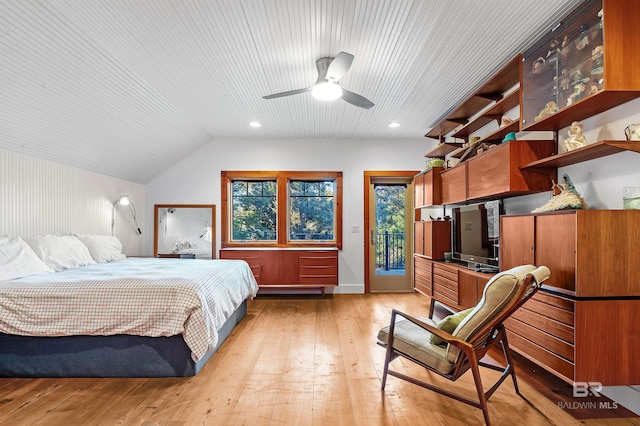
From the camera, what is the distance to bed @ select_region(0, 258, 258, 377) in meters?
2.41

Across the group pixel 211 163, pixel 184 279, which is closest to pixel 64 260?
pixel 184 279

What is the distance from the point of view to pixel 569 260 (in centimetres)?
199

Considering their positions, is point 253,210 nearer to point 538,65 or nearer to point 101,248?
point 101,248

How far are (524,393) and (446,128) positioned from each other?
3.38 m

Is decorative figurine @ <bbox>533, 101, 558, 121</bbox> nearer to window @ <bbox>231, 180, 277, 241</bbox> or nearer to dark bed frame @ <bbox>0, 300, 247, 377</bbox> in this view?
dark bed frame @ <bbox>0, 300, 247, 377</bbox>

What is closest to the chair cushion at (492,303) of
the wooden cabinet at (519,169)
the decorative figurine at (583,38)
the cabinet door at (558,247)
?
the cabinet door at (558,247)

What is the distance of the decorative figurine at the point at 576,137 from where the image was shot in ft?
7.36

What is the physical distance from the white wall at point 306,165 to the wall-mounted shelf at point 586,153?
301cm

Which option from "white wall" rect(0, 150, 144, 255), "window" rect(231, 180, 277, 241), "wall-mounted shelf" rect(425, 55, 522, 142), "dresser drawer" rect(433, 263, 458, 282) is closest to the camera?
"wall-mounted shelf" rect(425, 55, 522, 142)

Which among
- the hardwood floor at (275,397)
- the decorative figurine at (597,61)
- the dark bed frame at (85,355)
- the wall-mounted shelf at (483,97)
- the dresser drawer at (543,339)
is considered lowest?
the hardwood floor at (275,397)

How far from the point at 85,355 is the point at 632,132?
3.97 meters

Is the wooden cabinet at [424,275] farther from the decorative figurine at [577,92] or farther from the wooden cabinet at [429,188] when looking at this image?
the decorative figurine at [577,92]

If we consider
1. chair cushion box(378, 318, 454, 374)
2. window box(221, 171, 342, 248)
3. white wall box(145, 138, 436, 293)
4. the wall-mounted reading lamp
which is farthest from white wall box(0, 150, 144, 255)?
chair cushion box(378, 318, 454, 374)

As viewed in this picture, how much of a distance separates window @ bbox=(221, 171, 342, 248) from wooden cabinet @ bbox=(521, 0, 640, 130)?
330 cm
